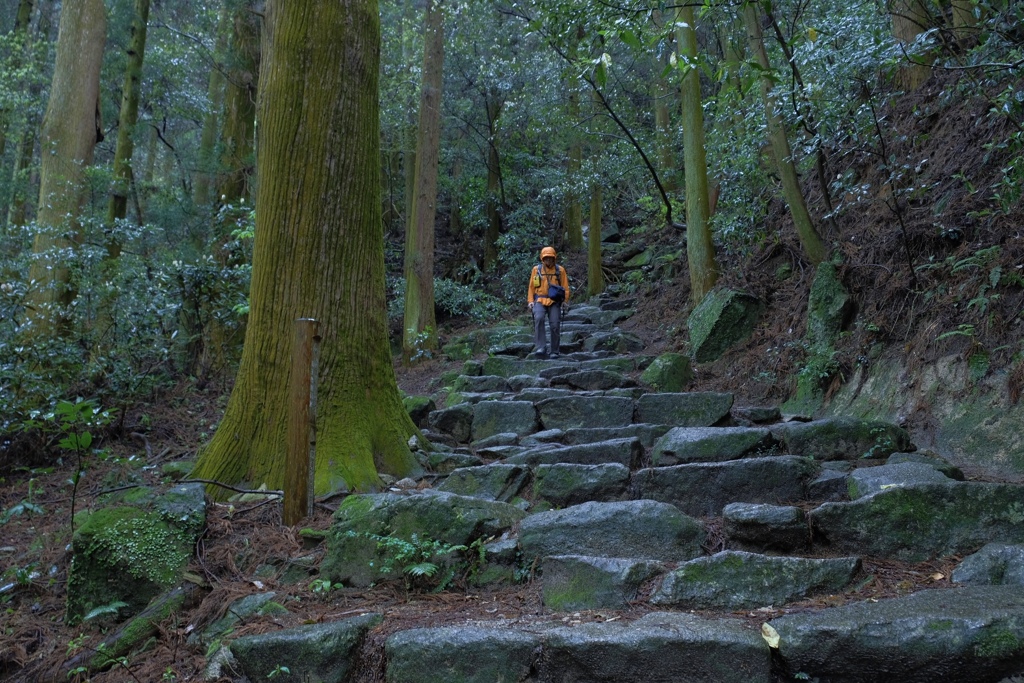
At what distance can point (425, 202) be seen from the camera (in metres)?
15.4

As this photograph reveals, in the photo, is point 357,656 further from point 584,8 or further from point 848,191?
point 848,191

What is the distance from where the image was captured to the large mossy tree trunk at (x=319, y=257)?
19.3 feet

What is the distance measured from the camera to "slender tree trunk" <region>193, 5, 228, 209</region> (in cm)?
1577

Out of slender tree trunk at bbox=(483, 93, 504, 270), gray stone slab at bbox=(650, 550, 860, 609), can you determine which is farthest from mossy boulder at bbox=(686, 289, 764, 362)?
slender tree trunk at bbox=(483, 93, 504, 270)

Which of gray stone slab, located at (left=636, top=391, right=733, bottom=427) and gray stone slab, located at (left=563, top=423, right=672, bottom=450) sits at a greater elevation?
gray stone slab, located at (left=636, top=391, right=733, bottom=427)

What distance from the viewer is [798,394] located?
29.1 ft

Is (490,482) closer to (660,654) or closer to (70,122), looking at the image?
(660,654)

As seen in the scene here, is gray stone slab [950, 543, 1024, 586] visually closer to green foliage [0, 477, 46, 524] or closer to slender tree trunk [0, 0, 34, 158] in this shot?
green foliage [0, 477, 46, 524]

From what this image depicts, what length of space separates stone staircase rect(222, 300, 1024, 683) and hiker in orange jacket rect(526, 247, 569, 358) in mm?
5784

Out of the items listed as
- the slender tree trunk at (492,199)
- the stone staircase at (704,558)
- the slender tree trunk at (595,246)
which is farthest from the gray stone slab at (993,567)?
the slender tree trunk at (492,199)

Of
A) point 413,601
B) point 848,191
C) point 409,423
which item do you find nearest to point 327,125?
point 409,423

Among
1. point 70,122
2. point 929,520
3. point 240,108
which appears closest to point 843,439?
point 929,520

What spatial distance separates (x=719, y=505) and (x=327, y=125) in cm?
429

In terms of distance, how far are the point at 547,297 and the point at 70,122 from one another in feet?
27.7
